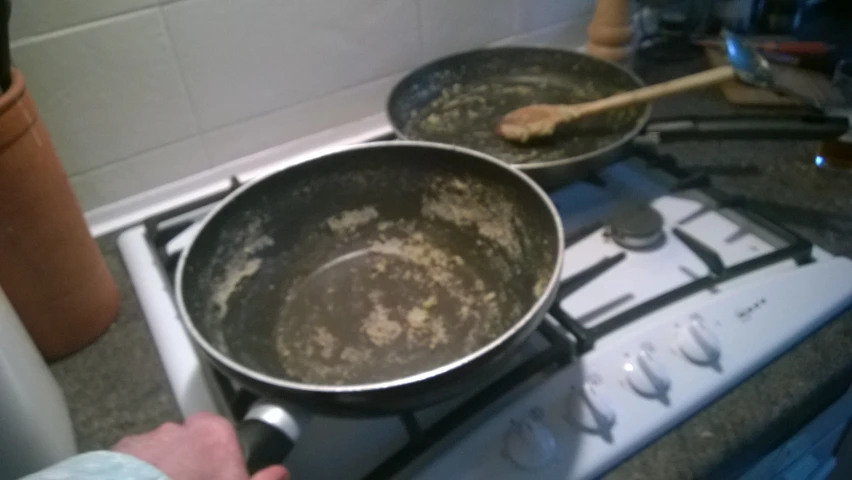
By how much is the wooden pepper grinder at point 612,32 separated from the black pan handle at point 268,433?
605 mm

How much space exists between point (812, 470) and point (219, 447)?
59cm

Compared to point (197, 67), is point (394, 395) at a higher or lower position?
lower

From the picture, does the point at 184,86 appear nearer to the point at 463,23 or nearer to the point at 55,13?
the point at 55,13

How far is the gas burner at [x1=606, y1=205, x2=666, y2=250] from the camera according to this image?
60 cm

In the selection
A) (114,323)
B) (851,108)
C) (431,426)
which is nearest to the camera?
(431,426)

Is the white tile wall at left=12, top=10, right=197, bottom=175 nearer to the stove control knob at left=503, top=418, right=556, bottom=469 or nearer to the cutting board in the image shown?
the stove control knob at left=503, top=418, right=556, bottom=469

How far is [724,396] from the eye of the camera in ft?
1.60

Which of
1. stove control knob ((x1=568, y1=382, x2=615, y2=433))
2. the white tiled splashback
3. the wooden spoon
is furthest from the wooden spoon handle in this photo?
stove control knob ((x1=568, y1=382, x2=615, y2=433))

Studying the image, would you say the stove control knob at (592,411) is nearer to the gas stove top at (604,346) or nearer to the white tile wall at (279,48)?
the gas stove top at (604,346)

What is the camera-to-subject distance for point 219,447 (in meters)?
0.36

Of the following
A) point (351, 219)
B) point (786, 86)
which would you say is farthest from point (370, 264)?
point (786, 86)

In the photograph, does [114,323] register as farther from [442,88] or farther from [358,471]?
[442,88]

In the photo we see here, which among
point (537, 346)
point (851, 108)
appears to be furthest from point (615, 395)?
point (851, 108)

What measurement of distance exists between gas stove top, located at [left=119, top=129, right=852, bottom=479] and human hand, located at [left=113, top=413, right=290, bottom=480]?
97mm
